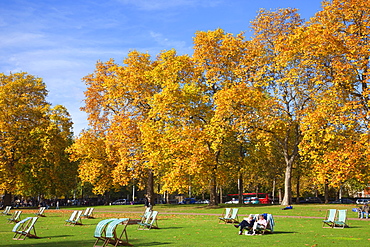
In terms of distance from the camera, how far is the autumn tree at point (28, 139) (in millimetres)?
52750

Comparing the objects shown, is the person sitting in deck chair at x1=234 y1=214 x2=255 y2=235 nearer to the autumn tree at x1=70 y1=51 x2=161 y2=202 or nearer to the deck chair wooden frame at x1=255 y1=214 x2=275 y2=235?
the deck chair wooden frame at x1=255 y1=214 x2=275 y2=235

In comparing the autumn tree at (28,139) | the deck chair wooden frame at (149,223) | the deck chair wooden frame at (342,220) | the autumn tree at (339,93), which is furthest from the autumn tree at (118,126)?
the deck chair wooden frame at (342,220)

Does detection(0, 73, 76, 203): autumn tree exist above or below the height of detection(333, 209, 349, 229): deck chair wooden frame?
above

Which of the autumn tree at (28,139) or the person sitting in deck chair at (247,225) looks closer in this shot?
the person sitting in deck chair at (247,225)

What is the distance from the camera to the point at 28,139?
5519 cm

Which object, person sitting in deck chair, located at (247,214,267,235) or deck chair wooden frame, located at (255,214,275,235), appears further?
deck chair wooden frame, located at (255,214,275,235)

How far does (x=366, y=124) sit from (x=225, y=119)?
13.4m

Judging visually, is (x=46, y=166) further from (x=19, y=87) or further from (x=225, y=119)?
(x=225, y=119)

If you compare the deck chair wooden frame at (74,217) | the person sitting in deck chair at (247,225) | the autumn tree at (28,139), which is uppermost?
the autumn tree at (28,139)

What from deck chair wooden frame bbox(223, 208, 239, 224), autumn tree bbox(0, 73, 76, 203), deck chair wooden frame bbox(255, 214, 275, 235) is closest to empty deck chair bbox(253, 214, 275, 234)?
deck chair wooden frame bbox(255, 214, 275, 235)

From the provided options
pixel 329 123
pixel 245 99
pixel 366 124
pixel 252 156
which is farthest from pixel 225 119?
pixel 366 124

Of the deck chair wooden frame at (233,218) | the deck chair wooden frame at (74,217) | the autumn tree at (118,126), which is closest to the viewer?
the deck chair wooden frame at (233,218)

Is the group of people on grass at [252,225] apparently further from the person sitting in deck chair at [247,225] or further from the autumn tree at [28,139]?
the autumn tree at [28,139]

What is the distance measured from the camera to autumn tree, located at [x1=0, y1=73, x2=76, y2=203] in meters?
52.8
